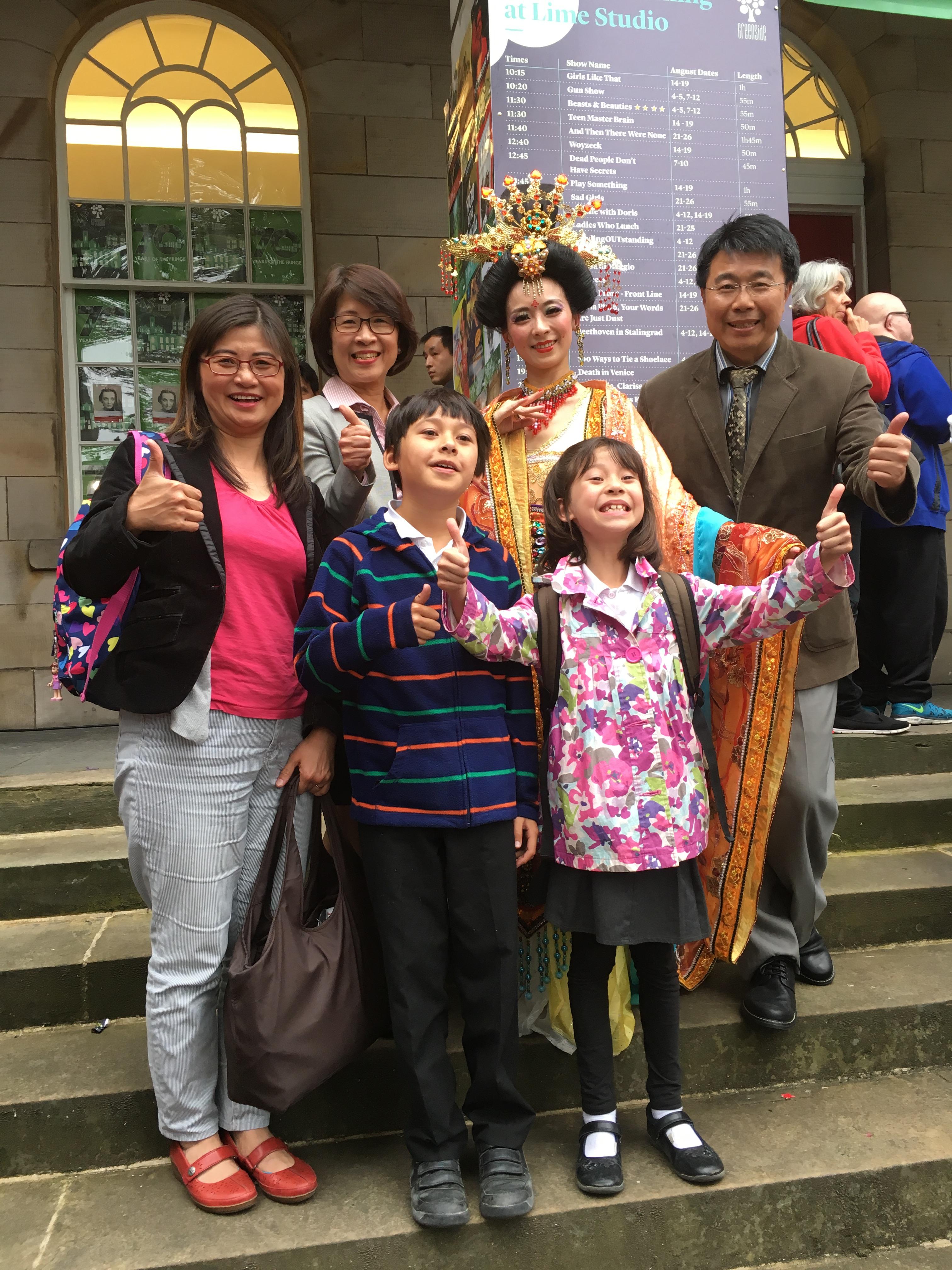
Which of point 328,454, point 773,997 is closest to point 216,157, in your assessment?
point 328,454

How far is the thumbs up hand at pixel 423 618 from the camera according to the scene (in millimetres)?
1892

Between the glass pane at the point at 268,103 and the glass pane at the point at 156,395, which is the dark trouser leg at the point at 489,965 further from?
the glass pane at the point at 268,103

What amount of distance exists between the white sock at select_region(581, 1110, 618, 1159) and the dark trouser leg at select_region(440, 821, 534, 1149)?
0.16m

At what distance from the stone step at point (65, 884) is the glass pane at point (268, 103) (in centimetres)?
475

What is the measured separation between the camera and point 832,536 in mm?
1963

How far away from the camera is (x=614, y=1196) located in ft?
6.88

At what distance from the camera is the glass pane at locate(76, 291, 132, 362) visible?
5949mm

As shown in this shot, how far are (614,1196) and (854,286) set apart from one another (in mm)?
6172

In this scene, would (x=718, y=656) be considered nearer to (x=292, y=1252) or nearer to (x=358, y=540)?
(x=358, y=540)

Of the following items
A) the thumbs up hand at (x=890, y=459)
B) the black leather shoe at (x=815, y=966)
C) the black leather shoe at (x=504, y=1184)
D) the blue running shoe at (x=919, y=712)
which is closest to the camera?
the black leather shoe at (x=504, y=1184)

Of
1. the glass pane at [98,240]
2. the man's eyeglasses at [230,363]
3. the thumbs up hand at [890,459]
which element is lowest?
the thumbs up hand at [890,459]

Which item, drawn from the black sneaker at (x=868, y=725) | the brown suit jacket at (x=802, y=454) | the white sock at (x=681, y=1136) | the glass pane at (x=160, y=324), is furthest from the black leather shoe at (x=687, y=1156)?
the glass pane at (x=160, y=324)

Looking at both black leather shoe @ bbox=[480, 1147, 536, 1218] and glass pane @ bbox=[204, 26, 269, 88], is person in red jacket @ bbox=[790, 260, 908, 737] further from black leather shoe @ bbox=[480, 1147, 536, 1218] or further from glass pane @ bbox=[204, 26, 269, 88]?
glass pane @ bbox=[204, 26, 269, 88]

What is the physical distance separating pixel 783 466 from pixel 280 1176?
2029 millimetres
